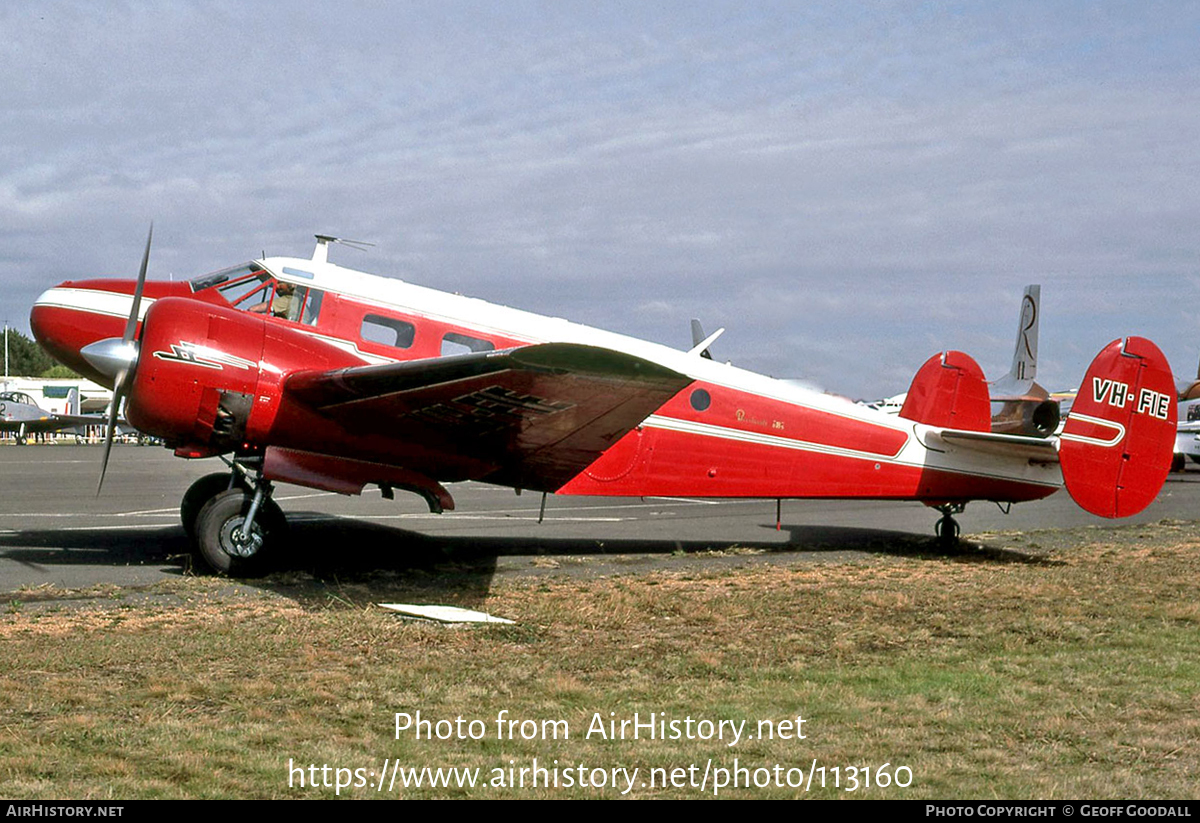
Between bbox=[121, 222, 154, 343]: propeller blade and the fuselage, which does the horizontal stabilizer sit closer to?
the fuselage

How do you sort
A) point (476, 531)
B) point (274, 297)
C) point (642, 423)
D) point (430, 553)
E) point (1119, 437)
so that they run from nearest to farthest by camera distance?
point (274, 297) → point (642, 423) → point (1119, 437) → point (430, 553) → point (476, 531)

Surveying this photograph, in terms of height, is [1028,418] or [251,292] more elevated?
[1028,418]

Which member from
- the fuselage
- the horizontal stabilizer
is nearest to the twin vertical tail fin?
the fuselage

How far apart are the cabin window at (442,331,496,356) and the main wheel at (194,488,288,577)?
2.60 meters

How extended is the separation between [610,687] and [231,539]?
18.1ft

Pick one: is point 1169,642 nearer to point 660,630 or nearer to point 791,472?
point 660,630

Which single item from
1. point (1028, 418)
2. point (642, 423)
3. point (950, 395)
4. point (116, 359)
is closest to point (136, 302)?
point (116, 359)

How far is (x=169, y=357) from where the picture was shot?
963cm

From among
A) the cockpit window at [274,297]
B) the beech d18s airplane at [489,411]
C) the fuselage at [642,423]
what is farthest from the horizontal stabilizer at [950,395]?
the cockpit window at [274,297]

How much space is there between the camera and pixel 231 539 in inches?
414

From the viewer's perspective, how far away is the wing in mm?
8047

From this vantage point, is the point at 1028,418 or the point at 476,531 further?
the point at 1028,418

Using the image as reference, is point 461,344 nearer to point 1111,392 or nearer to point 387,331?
point 387,331

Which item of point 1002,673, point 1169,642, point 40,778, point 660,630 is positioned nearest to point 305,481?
point 660,630
